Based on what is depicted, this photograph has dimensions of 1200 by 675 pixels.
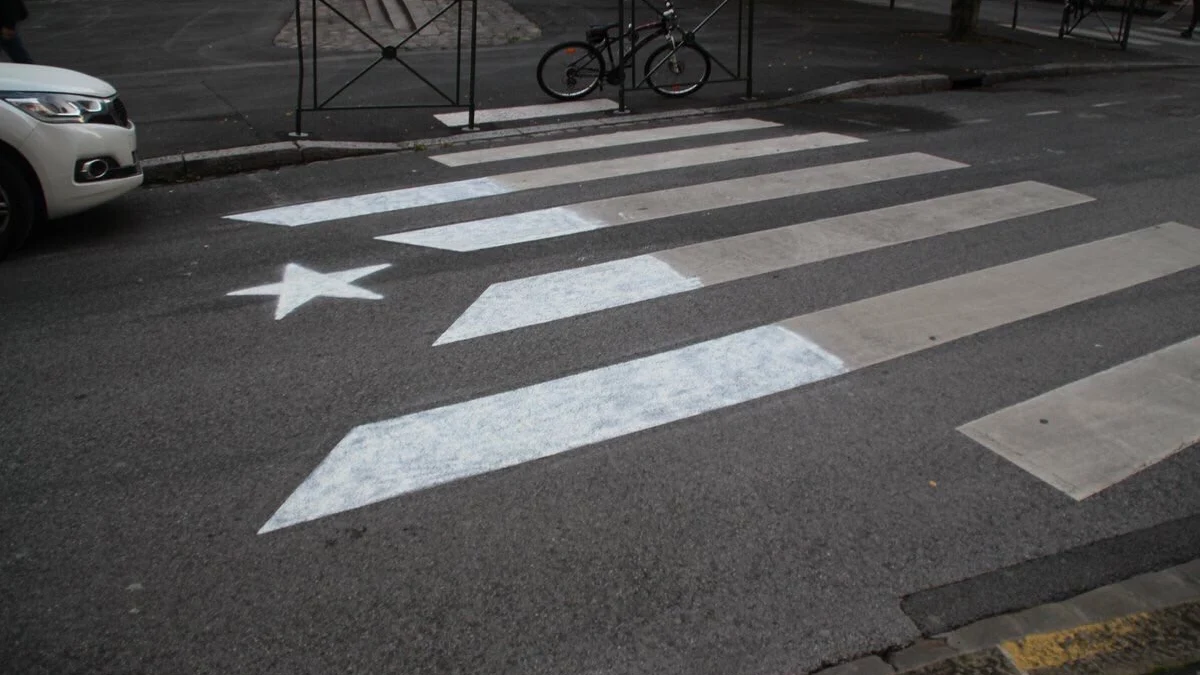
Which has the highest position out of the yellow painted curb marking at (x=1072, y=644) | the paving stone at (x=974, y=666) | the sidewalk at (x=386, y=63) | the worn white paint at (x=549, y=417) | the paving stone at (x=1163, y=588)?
the sidewalk at (x=386, y=63)

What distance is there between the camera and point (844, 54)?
53.5ft

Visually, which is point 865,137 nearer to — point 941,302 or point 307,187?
point 941,302

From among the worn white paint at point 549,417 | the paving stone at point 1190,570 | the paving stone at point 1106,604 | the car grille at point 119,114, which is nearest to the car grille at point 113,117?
the car grille at point 119,114

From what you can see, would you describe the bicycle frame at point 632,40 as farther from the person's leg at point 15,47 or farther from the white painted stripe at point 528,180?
the person's leg at point 15,47

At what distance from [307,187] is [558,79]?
4.89m

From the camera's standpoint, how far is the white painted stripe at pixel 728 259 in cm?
Result: 622

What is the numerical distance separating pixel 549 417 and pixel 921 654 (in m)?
2.15

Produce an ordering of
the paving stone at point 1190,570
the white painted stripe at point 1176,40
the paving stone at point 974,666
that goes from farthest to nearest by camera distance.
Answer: the white painted stripe at point 1176,40 < the paving stone at point 1190,570 < the paving stone at point 974,666

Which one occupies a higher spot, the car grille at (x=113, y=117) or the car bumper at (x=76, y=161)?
the car grille at (x=113, y=117)

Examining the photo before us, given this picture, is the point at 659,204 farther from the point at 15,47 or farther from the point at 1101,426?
the point at 15,47

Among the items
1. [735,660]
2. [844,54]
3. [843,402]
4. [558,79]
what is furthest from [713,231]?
[844,54]

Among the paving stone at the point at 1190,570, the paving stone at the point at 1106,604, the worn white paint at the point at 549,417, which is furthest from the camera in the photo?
the worn white paint at the point at 549,417

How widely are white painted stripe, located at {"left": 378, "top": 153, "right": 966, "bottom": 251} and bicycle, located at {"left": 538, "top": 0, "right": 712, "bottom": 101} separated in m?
4.13

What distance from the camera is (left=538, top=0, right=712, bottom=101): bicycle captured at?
12906mm
